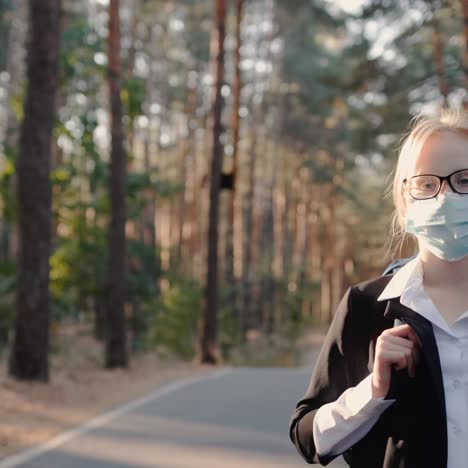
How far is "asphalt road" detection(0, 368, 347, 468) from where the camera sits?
29.1 ft

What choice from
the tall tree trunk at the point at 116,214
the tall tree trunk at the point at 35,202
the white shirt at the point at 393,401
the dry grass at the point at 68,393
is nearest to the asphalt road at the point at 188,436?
the dry grass at the point at 68,393

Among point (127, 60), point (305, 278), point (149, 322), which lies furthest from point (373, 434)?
point (305, 278)

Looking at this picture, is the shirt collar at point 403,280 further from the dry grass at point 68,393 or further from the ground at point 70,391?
the ground at point 70,391

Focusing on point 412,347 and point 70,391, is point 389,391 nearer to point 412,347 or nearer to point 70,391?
point 412,347

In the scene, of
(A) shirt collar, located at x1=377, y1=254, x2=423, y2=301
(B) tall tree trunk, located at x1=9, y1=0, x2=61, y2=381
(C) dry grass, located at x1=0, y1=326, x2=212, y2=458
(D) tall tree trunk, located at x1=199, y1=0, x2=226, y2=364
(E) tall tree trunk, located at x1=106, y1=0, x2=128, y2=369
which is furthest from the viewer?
(D) tall tree trunk, located at x1=199, y1=0, x2=226, y2=364

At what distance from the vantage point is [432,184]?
241cm

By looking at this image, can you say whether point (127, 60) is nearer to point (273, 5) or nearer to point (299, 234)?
point (273, 5)

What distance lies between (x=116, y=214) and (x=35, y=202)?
17.7ft

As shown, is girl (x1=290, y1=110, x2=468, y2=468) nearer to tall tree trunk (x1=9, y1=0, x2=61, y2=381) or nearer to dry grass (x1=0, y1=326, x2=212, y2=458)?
dry grass (x1=0, y1=326, x2=212, y2=458)

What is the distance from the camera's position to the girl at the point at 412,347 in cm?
226

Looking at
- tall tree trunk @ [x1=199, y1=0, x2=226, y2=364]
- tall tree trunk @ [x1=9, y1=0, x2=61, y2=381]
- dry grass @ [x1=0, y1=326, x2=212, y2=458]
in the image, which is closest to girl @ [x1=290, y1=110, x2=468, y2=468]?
dry grass @ [x1=0, y1=326, x2=212, y2=458]

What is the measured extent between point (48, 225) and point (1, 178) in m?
6.04

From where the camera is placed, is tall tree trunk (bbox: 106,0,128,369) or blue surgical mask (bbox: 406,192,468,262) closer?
blue surgical mask (bbox: 406,192,468,262)

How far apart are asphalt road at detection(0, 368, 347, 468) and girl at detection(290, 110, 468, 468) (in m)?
6.34
